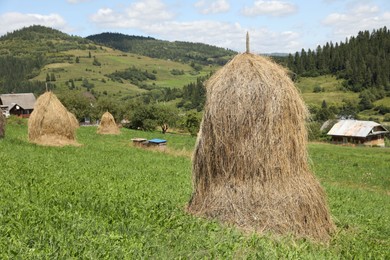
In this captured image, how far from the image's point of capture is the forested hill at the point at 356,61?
427ft

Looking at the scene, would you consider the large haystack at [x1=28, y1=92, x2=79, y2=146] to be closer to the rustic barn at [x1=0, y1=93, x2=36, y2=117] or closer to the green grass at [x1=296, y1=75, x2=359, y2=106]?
the rustic barn at [x1=0, y1=93, x2=36, y2=117]

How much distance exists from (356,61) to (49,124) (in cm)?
13426

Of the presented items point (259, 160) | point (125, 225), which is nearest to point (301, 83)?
point (259, 160)

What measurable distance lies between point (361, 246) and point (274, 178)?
8.54ft

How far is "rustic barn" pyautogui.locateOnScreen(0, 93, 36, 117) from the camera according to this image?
263ft

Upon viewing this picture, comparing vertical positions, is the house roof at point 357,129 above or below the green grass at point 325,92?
below

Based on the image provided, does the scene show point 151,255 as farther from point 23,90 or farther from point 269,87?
point 23,90

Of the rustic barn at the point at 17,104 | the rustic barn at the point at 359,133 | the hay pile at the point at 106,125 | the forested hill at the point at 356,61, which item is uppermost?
the forested hill at the point at 356,61

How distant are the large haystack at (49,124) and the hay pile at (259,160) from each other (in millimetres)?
20017

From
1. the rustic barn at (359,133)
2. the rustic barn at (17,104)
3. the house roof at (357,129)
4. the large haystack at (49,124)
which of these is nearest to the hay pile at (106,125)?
the large haystack at (49,124)

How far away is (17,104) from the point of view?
8112cm

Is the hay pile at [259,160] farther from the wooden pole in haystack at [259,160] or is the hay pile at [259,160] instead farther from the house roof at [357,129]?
the house roof at [357,129]

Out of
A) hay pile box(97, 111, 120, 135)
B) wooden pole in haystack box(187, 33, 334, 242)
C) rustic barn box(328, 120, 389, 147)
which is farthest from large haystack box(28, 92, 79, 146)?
rustic barn box(328, 120, 389, 147)

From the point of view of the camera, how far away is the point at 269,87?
9.69 metres
